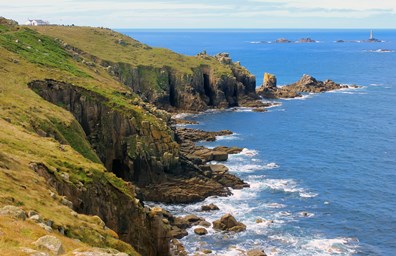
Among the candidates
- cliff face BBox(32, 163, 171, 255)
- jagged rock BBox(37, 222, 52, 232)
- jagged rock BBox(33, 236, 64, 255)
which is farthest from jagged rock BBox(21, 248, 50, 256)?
cliff face BBox(32, 163, 171, 255)

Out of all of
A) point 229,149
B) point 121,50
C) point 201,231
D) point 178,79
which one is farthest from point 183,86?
point 201,231

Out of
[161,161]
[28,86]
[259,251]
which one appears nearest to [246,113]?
[161,161]

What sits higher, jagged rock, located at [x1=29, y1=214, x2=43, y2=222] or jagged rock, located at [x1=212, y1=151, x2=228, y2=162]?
jagged rock, located at [x1=29, y1=214, x2=43, y2=222]

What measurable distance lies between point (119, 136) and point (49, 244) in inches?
2421

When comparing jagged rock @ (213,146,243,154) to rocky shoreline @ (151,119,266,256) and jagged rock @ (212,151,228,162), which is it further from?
jagged rock @ (212,151,228,162)

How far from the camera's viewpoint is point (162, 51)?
186000 millimetres

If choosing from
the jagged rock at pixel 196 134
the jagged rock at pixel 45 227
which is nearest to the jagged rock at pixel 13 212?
the jagged rock at pixel 45 227

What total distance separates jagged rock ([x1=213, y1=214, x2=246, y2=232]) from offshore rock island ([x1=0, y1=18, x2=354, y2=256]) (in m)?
0.14

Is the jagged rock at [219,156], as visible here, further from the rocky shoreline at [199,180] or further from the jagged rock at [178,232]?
the jagged rock at [178,232]

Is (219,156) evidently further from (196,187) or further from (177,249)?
(177,249)

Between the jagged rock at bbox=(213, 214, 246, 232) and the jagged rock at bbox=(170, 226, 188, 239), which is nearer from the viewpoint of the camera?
the jagged rock at bbox=(170, 226, 188, 239)

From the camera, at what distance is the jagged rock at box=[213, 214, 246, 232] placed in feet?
229

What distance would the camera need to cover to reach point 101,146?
274 feet

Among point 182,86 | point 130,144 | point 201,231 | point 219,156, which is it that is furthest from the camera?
point 182,86
